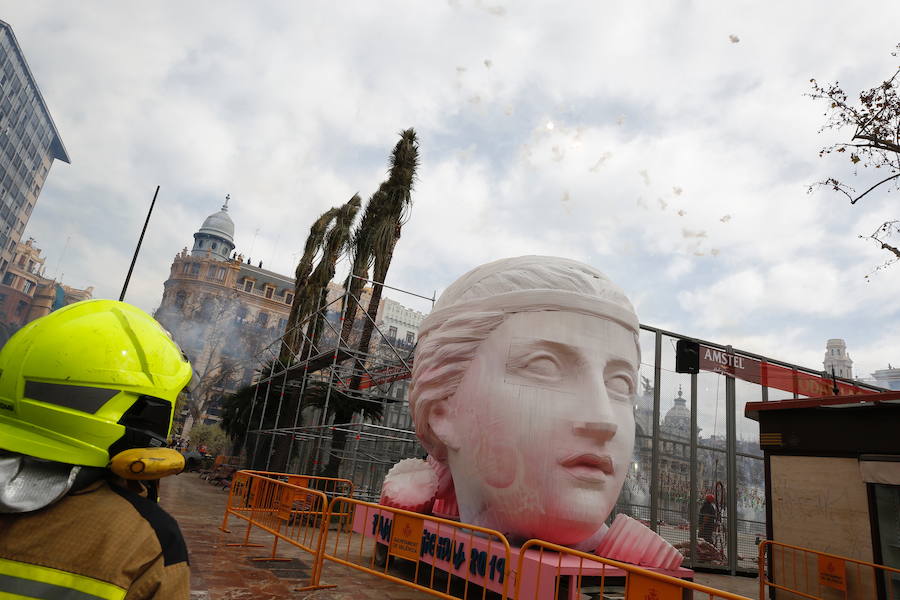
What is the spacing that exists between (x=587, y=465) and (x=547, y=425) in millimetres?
466

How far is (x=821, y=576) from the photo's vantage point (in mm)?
6223

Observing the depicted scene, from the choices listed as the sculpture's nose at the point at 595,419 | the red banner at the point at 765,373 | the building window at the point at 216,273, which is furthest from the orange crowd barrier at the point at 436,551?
the building window at the point at 216,273

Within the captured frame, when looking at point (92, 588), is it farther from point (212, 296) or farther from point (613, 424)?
point (212, 296)

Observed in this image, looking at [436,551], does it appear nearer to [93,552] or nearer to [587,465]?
[587,465]

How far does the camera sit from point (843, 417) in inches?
259

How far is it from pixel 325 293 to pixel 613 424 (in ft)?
44.0

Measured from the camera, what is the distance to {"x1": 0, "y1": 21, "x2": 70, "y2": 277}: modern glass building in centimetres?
3644

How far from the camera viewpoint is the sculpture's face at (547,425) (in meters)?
4.10

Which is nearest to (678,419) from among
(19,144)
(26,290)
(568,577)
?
(568,577)

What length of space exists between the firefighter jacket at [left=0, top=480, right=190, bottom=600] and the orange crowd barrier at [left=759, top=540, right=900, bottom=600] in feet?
21.1

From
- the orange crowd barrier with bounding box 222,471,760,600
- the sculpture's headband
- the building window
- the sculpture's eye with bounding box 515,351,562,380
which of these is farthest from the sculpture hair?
the building window

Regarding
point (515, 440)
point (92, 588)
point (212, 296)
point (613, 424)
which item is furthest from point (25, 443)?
point (212, 296)

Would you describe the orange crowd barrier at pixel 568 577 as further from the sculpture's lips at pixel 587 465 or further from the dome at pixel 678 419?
the dome at pixel 678 419

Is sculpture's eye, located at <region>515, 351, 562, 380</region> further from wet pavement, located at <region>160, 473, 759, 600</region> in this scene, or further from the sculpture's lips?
wet pavement, located at <region>160, 473, 759, 600</region>
